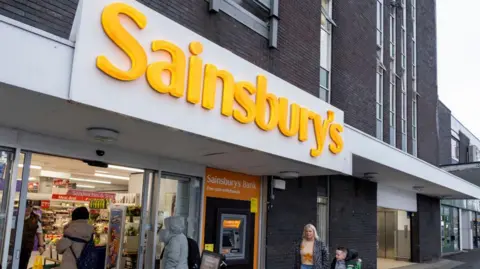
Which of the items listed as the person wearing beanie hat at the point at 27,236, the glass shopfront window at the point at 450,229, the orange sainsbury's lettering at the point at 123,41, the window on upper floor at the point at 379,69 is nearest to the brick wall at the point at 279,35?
the orange sainsbury's lettering at the point at 123,41

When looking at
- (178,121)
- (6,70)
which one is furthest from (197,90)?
(6,70)

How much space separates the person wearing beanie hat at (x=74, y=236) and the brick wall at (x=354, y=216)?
24.7 feet

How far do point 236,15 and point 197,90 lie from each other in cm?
347

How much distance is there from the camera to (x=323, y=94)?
38.8 feet

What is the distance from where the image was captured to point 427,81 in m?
20.0

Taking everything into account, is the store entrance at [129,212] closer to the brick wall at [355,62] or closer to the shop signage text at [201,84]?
the shop signage text at [201,84]

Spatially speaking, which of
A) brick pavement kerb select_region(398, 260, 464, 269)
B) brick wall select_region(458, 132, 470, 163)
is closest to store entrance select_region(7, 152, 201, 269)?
brick pavement kerb select_region(398, 260, 464, 269)

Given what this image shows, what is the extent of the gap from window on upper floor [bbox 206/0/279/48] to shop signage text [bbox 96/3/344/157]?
2.15 m

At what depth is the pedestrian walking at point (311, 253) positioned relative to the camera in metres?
6.83

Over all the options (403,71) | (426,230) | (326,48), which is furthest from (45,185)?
(426,230)

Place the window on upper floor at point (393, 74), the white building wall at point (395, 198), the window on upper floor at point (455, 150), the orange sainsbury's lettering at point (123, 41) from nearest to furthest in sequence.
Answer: the orange sainsbury's lettering at point (123, 41)
the white building wall at point (395, 198)
the window on upper floor at point (393, 74)
the window on upper floor at point (455, 150)

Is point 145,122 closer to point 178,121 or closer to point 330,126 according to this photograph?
point 178,121

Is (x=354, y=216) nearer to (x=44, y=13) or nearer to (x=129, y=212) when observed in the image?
(x=129, y=212)

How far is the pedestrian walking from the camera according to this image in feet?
22.4
